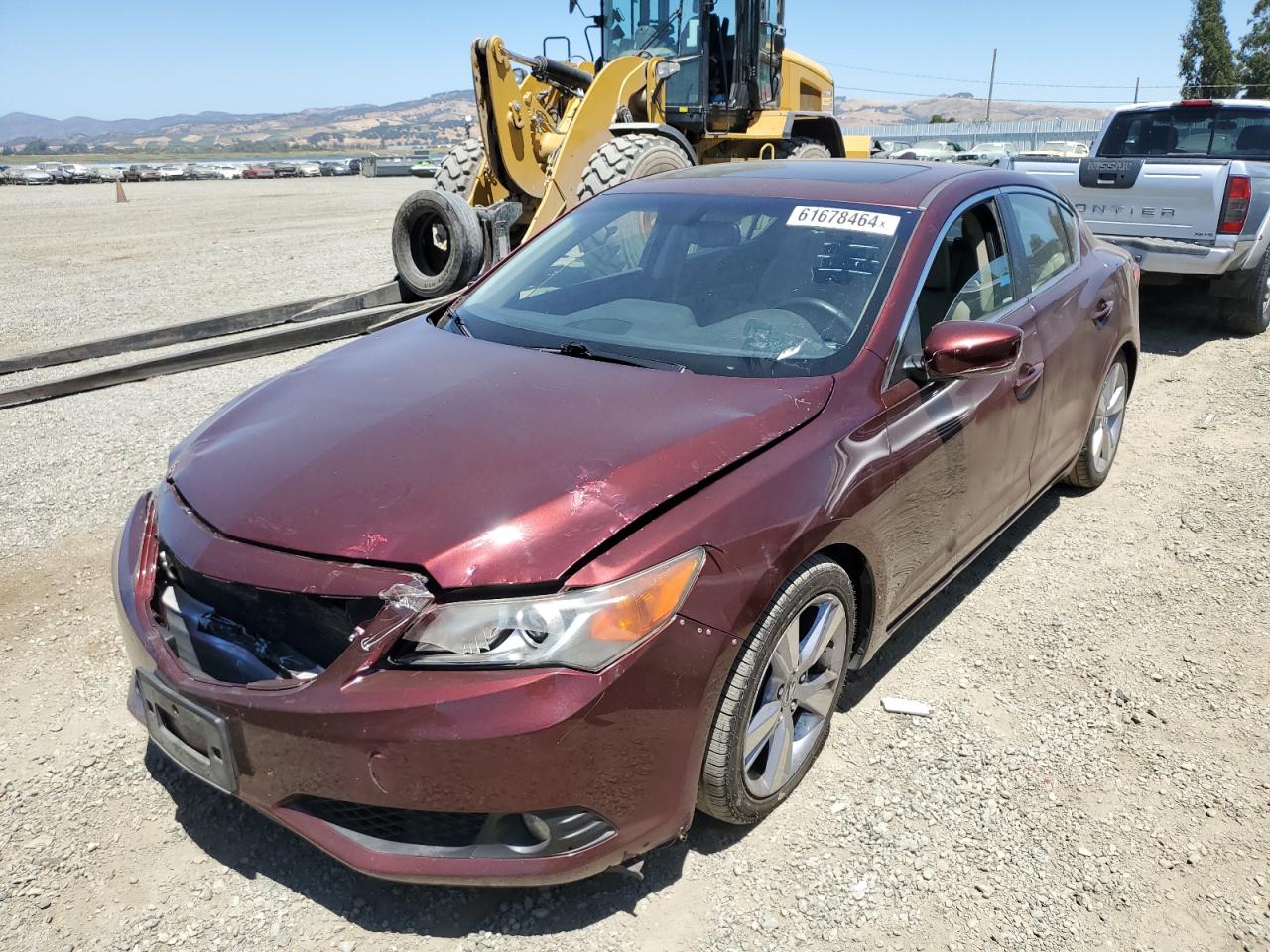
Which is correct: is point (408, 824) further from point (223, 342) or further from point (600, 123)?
point (600, 123)

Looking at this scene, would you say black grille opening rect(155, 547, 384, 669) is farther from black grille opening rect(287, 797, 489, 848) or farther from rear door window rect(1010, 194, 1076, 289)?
rear door window rect(1010, 194, 1076, 289)

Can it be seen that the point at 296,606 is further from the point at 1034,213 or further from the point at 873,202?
the point at 1034,213

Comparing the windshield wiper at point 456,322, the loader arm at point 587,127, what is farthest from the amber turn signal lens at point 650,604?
the loader arm at point 587,127

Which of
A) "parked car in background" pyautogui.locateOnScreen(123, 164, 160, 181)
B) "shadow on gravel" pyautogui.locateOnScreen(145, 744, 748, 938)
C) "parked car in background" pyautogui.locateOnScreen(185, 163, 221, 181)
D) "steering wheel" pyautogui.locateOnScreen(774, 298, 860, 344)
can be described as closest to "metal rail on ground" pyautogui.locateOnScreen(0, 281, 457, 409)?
"steering wheel" pyautogui.locateOnScreen(774, 298, 860, 344)

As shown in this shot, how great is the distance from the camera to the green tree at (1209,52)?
43.2 metres

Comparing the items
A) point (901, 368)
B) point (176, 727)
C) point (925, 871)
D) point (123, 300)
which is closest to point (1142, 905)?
point (925, 871)

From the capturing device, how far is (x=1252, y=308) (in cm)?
786

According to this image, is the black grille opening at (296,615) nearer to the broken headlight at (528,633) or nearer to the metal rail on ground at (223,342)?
the broken headlight at (528,633)

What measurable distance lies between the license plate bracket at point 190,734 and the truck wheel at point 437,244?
5.85 meters

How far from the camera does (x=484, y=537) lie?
81.9 inches

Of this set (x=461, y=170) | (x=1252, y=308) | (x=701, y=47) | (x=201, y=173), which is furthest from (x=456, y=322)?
(x=201, y=173)

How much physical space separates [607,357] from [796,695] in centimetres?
116

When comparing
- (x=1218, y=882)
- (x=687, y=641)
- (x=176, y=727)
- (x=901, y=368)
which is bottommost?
(x=1218, y=882)

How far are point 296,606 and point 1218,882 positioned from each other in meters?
2.42
